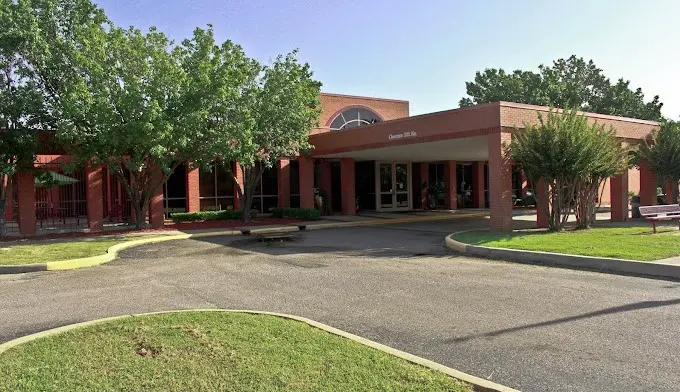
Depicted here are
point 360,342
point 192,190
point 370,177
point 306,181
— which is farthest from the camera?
point 370,177

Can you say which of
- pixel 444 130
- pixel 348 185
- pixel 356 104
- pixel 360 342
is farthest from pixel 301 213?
pixel 360 342

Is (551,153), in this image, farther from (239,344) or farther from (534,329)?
(239,344)

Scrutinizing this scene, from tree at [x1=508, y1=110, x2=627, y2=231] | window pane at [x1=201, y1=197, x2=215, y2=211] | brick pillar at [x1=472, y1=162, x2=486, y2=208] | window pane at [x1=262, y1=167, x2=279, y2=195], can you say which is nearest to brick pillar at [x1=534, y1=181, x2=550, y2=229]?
tree at [x1=508, y1=110, x2=627, y2=231]

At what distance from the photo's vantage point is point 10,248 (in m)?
14.2

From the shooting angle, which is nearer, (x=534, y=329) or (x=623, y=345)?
(x=623, y=345)

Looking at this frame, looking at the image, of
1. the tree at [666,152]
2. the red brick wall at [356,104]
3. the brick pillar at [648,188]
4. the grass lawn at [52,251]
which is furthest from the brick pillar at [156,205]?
the brick pillar at [648,188]

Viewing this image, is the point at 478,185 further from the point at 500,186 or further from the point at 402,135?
the point at 500,186

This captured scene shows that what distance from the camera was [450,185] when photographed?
30.5 meters

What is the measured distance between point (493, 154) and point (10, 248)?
1352 cm

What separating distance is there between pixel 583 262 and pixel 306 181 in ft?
52.9

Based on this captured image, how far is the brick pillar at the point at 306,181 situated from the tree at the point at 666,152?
13.7m

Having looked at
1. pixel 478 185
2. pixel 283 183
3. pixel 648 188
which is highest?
pixel 283 183

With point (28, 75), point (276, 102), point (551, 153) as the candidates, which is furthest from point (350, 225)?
point (28, 75)

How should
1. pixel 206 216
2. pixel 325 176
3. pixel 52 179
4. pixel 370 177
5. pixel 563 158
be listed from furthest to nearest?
pixel 370 177 < pixel 325 176 < pixel 206 216 < pixel 52 179 < pixel 563 158
